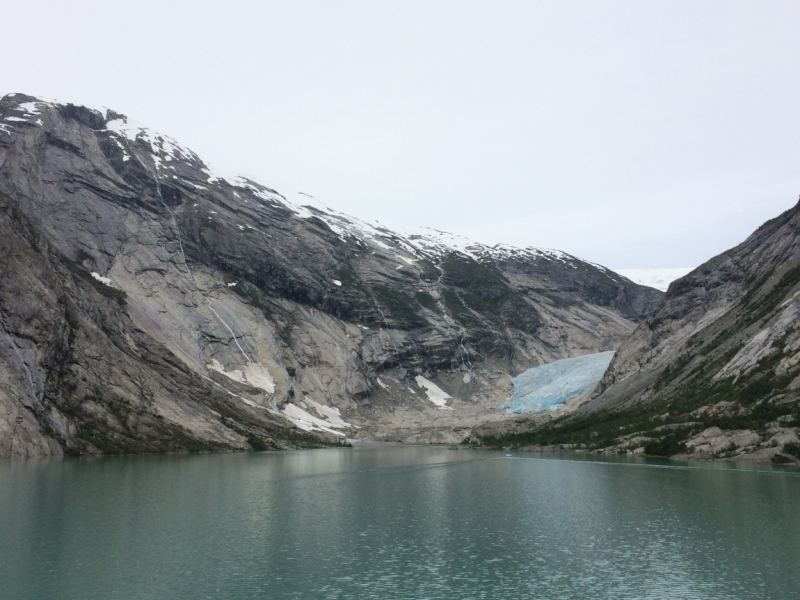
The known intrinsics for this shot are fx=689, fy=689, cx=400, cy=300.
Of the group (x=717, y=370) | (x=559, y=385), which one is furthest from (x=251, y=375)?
(x=717, y=370)

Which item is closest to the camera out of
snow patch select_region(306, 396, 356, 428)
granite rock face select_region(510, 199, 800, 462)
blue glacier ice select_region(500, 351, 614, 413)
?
granite rock face select_region(510, 199, 800, 462)

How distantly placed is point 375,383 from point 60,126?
105 m

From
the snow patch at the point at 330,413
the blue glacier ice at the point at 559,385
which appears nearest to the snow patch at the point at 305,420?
the snow patch at the point at 330,413

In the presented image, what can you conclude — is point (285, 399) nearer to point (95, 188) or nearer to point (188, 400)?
point (188, 400)

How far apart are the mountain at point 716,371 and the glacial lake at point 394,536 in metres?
9.34

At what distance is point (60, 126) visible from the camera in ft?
578

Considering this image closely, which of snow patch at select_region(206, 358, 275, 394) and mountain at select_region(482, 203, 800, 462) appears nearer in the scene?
mountain at select_region(482, 203, 800, 462)

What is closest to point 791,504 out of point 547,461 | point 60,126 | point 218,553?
point 218,553

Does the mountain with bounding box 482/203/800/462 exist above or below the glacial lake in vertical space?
above

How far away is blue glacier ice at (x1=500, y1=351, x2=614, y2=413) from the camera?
176 meters

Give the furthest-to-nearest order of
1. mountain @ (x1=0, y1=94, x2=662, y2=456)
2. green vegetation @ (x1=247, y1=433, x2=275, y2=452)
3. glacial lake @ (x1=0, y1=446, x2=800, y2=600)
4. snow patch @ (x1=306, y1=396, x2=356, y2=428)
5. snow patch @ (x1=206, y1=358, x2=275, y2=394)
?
snow patch @ (x1=306, y1=396, x2=356, y2=428) → snow patch @ (x1=206, y1=358, x2=275, y2=394) → green vegetation @ (x1=247, y1=433, x2=275, y2=452) → mountain @ (x1=0, y1=94, x2=662, y2=456) → glacial lake @ (x1=0, y1=446, x2=800, y2=600)

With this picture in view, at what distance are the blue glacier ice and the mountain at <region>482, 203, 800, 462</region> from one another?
23.9 meters

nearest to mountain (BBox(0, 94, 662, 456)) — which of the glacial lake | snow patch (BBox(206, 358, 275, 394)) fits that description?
snow patch (BBox(206, 358, 275, 394))

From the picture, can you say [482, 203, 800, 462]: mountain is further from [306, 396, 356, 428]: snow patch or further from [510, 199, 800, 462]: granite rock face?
[306, 396, 356, 428]: snow patch
